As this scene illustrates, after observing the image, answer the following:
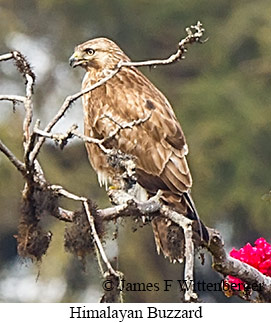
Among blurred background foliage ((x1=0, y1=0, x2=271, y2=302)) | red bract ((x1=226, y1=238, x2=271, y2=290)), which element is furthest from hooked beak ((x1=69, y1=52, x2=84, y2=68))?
blurred background foliage ((x1=0, y1=0, x2=271, y2=302))

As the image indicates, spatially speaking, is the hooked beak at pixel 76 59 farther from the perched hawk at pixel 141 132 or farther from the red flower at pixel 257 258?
the red flower at pixel 257 258

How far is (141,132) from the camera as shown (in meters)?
3.96

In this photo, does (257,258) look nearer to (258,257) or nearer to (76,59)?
(258,257)

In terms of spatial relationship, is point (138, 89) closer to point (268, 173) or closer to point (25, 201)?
point (25, 201)

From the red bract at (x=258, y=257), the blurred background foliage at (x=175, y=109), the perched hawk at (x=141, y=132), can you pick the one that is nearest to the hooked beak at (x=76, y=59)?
the perched hawk at (x=141, y=132)

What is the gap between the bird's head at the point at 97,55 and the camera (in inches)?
158

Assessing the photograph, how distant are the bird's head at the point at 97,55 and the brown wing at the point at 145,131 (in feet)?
0.27

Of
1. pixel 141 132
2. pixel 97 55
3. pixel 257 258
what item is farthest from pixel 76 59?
pixel 257 258

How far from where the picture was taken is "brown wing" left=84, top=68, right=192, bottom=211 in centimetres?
386

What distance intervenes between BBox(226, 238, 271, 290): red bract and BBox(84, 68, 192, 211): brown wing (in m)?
0.36

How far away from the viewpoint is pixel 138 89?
411 cm

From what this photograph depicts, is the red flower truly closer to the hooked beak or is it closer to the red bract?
the red bract

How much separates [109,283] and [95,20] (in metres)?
4.06
